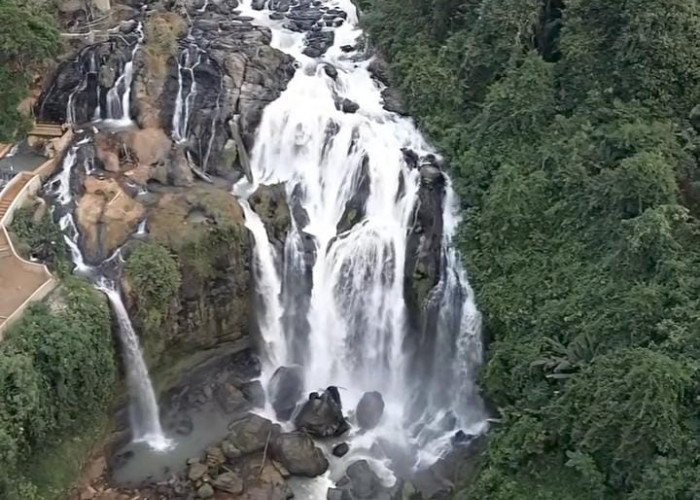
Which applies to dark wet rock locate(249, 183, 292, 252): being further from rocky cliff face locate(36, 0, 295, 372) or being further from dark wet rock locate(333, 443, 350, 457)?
dark wet rock locate(333, 443, 350, 457)

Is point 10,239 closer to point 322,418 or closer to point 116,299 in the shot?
point 116,299

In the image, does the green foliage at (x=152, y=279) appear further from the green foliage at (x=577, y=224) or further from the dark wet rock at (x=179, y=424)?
the green foliage at (x=577, y=224)

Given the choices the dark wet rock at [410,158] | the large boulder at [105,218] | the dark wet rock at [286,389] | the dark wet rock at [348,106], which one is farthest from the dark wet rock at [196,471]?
the dark wet rock at [348,106]

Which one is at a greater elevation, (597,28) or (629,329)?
(597,28)

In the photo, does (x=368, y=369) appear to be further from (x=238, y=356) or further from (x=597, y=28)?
(x=597, y=28)

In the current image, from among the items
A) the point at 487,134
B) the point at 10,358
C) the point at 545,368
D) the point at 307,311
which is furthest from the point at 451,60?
the point at 10,358
